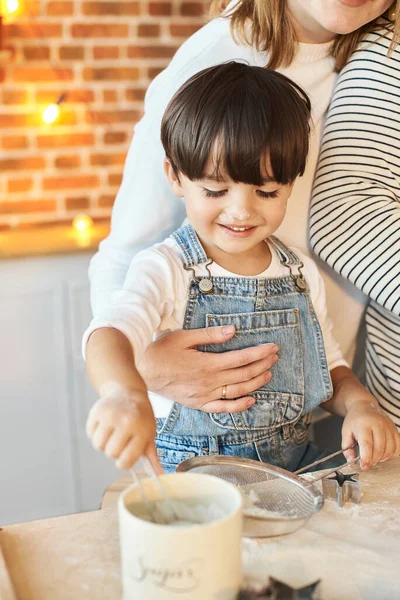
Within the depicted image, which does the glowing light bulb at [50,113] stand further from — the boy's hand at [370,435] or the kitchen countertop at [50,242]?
the boy's hand at [370,435]

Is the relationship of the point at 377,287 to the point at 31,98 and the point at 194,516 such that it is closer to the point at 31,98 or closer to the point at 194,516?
the point at 194,516

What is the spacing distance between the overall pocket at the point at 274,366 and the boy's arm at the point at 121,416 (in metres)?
0.36

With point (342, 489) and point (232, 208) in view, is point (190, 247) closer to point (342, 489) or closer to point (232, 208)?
point (232, 208)

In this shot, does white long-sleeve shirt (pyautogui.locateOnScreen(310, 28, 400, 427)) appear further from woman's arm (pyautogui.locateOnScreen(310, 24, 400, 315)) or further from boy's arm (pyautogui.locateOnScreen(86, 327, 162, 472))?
boy's arm (pyautogui.locateOnScreen(86, 327, 162, 472))

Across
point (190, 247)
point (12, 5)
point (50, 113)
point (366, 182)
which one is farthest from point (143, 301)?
point (12, 5)

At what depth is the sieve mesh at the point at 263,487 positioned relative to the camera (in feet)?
2.73

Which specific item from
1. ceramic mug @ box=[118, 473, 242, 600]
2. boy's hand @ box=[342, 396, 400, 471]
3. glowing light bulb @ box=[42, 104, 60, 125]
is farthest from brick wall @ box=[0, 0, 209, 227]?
ceramic mug @ box=[118, 473, 242, 600]

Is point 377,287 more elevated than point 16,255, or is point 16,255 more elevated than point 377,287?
point 16,255

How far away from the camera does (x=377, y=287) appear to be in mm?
1256

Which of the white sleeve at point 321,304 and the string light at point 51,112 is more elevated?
the string light at point 51,112

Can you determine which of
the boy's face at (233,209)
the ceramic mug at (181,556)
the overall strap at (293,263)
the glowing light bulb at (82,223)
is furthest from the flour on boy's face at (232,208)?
the glowing light bulb at (82,223)

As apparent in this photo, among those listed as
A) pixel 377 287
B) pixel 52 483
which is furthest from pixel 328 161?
pixel 52 483

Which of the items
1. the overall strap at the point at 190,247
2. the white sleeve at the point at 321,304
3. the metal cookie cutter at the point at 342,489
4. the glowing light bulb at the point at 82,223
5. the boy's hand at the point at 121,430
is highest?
the glowing light bulb at the point at 82,223

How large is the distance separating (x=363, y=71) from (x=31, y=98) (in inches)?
73.6
